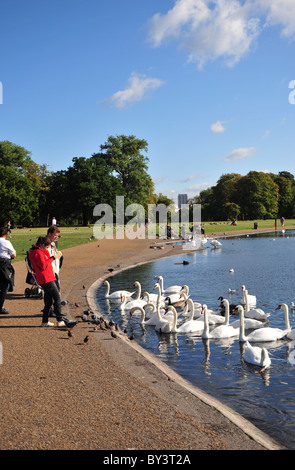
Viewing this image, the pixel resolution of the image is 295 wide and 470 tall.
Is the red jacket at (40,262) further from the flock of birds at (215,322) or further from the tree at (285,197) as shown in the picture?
the tree at (285,197)

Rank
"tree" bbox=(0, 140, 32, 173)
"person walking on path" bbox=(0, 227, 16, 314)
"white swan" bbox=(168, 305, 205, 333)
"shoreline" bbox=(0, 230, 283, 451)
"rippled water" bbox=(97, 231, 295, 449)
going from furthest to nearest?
"tree" bbox=(0, 140, 32, 173) < "white swan" bbox=(168, 305, 205, 333) < "person walking on path" bbox=(0, 227, 16, 314) < "rippled water" bbox=(97, 231, 295, 449) < "shoreline" bbox=(0, 230, 283, 451)

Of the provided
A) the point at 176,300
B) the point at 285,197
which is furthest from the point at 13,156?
the point at 176,300

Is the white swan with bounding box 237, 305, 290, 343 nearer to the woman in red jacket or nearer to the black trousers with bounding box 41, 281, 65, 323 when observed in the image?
the woman in red jacket

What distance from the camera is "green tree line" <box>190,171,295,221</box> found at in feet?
380

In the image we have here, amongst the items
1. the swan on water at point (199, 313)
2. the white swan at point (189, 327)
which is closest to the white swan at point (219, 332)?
the white swan at point (189, 327)

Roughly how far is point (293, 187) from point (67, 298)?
407 ft

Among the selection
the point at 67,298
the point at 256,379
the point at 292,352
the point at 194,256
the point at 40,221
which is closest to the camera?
the point at 256,379

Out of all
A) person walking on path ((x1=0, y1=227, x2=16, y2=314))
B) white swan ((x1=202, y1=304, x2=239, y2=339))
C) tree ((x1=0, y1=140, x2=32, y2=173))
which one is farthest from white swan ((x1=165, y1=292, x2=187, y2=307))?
tree ((x1=0, y1=140, x2=32, y2=173))

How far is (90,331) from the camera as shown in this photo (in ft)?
39.4

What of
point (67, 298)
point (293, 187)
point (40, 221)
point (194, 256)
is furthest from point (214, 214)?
point (67, 298)

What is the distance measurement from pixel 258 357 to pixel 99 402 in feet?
14.9

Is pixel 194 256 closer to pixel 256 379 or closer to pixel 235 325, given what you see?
pixel 235 325

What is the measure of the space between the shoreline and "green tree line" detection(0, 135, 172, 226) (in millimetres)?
71701

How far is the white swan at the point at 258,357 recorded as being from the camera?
9.91m
